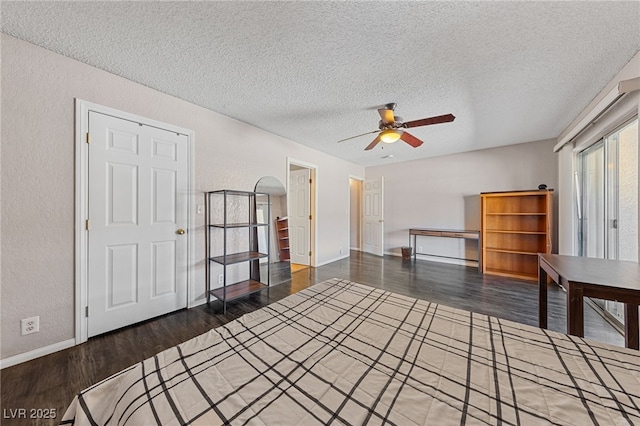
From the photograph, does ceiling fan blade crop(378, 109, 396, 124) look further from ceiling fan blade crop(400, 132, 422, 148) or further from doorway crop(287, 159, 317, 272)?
doorway crop(287, 159, 317, 272)

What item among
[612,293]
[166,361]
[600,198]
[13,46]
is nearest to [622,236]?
[600,198]

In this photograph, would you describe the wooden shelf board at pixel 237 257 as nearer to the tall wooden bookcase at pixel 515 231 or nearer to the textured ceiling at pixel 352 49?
the textured ceiling at pixel 352 49

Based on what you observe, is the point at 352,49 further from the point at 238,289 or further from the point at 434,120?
the point at 238,289

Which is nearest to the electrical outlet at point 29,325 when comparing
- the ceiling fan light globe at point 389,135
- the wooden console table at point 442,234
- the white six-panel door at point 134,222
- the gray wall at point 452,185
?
the white six-panel door at point 134,222

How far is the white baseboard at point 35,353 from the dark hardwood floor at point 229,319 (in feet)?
0.14

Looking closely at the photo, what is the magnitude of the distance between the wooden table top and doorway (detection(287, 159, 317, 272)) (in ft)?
11.3

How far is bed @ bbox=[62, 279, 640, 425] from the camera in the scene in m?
0.66

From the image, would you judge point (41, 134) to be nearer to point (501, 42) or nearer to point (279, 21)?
point (279, 21)

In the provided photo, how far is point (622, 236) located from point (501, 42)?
2.43m

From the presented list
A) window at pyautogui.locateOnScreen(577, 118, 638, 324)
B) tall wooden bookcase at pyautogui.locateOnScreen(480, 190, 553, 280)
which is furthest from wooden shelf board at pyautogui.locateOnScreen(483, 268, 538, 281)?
window at pyautogui.locateOnScreen(577, 118, 638, 324)

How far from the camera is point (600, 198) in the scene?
111 inches

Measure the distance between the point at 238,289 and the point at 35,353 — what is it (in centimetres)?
165

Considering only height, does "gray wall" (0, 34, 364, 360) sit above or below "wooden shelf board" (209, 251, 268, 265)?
above

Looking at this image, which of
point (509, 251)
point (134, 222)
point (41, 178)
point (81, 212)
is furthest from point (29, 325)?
point (509, 251)
